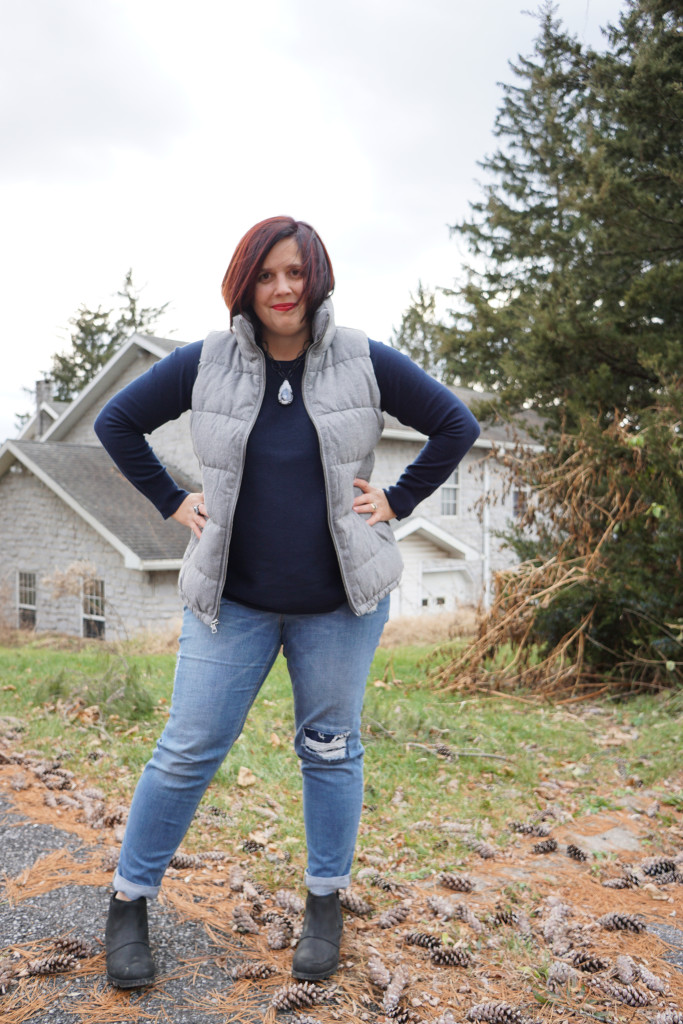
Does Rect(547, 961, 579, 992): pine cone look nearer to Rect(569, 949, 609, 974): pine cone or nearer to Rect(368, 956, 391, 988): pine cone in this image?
Rect(569, 949, 609, 974): pine cone

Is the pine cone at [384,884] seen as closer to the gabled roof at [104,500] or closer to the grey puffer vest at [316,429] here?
the grey puffer vest at [316,429]

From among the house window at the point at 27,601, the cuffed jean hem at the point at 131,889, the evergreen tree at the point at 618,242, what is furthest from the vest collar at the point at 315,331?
the house window at the point at 27,601

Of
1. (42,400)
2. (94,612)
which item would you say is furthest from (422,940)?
(42,400)

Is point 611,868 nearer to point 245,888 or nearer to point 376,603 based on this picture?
point 245,888

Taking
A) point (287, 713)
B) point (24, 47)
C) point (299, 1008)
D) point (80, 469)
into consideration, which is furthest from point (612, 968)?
point (80, 469)

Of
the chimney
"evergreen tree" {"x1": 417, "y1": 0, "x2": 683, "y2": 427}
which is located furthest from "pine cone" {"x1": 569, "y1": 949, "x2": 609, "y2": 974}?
the chimney

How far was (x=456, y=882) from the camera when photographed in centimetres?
297

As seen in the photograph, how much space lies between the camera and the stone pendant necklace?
2.23 meters

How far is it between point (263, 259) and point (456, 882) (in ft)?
7.66

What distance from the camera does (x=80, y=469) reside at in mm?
17234

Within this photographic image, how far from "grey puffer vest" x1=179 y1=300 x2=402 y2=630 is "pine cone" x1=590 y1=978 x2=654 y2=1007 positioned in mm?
1246

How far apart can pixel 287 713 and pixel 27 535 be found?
44.7 feet

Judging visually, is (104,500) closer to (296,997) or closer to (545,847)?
(545,847)

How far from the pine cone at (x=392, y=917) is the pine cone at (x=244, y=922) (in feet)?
1.36
